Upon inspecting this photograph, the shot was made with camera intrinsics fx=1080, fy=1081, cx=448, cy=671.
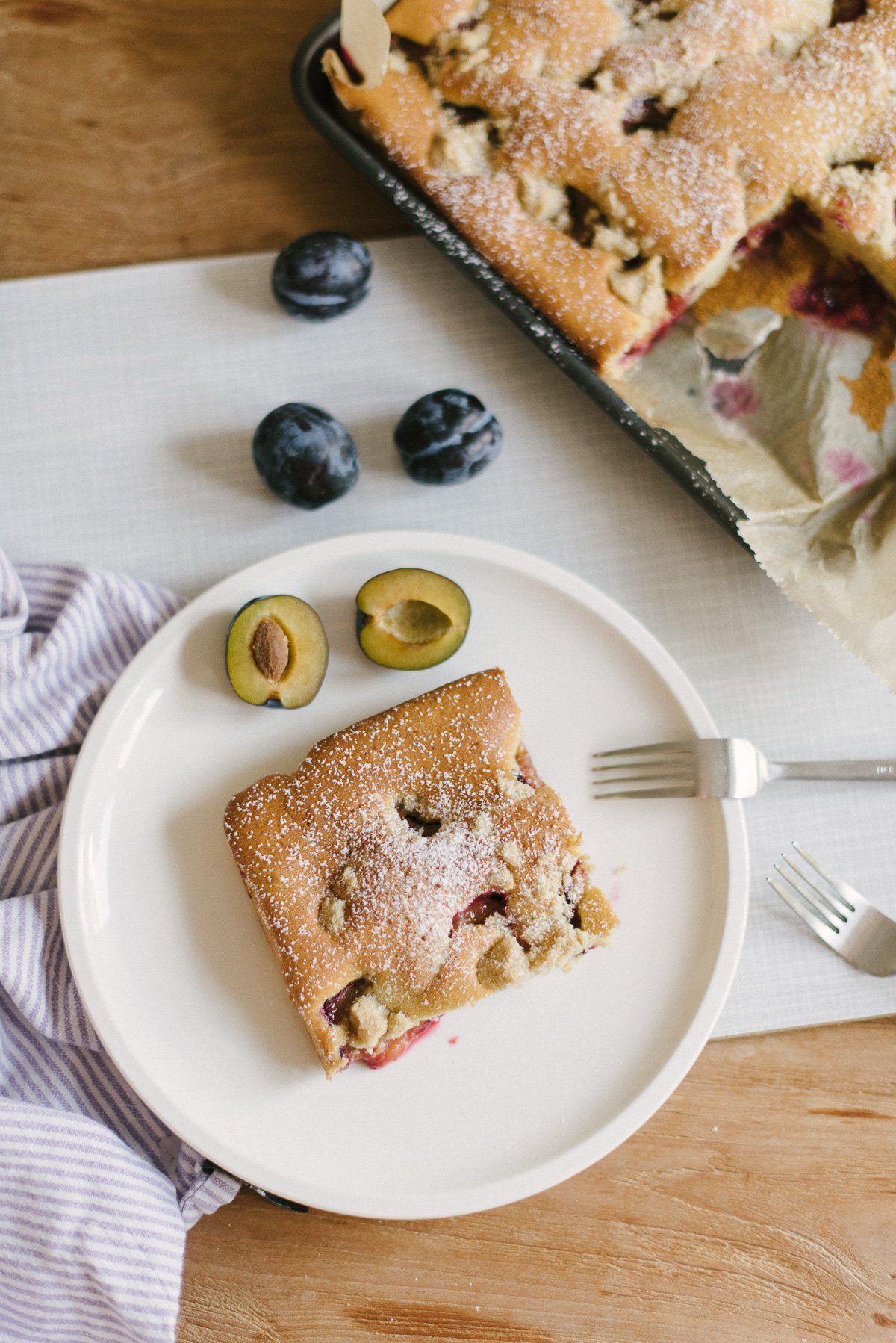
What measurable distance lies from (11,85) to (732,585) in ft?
4.55

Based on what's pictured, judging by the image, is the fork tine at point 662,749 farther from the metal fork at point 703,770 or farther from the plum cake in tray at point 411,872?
the plum cake in tray at point 411,872

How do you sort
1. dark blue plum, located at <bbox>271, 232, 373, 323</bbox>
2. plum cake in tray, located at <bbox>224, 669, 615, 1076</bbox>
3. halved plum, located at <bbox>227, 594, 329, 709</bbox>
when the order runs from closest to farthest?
plum cake in tray, located at <bbox>224, 669, 615, 1076</bbox> < halved plum, located at <bbox>227, 594, 329, 709</bbox> < dark blue plum, located at <bbox>271, 232, 373, 323</bbox>

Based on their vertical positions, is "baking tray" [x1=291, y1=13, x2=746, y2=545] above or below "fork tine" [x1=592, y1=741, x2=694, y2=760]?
above

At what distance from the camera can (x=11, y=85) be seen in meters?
1.72

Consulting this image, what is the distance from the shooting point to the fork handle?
5.06 feet

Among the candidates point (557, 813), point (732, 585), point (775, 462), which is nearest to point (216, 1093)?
point (557, 813)

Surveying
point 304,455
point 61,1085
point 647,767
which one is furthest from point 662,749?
point 61,1085

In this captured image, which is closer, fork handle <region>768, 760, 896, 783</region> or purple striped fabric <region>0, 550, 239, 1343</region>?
purple striped fabric <region>0, 550, 239, 1343</region>

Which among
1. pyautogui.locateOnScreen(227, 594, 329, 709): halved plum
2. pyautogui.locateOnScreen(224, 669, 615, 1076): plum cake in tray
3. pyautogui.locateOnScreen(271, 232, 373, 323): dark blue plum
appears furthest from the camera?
pyautogui.locateOnScreen(271, 232, 373, 323): dark blue plum

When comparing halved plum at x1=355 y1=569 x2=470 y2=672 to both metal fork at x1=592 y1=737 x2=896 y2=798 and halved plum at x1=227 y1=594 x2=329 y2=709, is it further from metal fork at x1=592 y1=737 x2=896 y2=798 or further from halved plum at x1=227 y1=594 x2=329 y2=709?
metal fork at x1=592 y1=737 x2=896 y2=798

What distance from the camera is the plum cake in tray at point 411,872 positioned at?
4.48ft

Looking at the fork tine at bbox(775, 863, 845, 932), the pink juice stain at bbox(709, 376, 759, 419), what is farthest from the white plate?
the pink juice stain at bbox(709, 376, 759, 419)

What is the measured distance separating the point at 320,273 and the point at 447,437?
32 centimetres

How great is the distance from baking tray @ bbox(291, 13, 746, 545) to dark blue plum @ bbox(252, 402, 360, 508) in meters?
0.30
